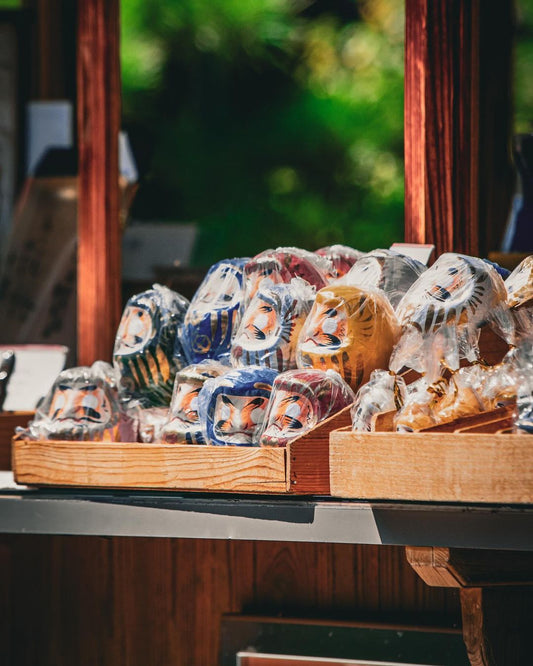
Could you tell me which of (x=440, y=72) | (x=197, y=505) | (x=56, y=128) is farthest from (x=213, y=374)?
(x=56, y=128)

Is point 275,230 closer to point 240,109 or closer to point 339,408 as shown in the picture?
point 240,109

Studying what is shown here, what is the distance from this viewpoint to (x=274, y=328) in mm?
1484

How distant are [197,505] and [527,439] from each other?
477 mm

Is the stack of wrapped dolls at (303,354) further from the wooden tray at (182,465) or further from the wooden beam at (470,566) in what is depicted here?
the wooden beam at (470,566)

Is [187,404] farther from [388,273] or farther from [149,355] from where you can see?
[388,273]

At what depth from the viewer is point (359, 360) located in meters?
1.39

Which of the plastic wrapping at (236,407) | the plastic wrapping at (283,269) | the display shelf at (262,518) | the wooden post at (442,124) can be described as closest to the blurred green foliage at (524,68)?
the wooden post at (442,124)

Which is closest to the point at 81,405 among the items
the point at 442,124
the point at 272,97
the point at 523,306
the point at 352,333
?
the point at 352,333

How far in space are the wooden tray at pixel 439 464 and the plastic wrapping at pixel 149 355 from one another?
1.51 ft

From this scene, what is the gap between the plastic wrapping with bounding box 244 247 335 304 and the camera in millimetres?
1557

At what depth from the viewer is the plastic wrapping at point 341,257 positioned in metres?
1.64

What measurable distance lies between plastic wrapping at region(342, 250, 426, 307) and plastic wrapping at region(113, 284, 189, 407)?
0.31 metres

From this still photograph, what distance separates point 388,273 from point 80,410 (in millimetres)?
522

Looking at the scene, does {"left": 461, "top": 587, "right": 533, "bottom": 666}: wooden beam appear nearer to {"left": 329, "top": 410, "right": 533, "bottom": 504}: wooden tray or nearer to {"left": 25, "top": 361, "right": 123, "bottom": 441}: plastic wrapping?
{"left": 329, "top": 410, "right": 533, "bottom": 504}: wooden tray
